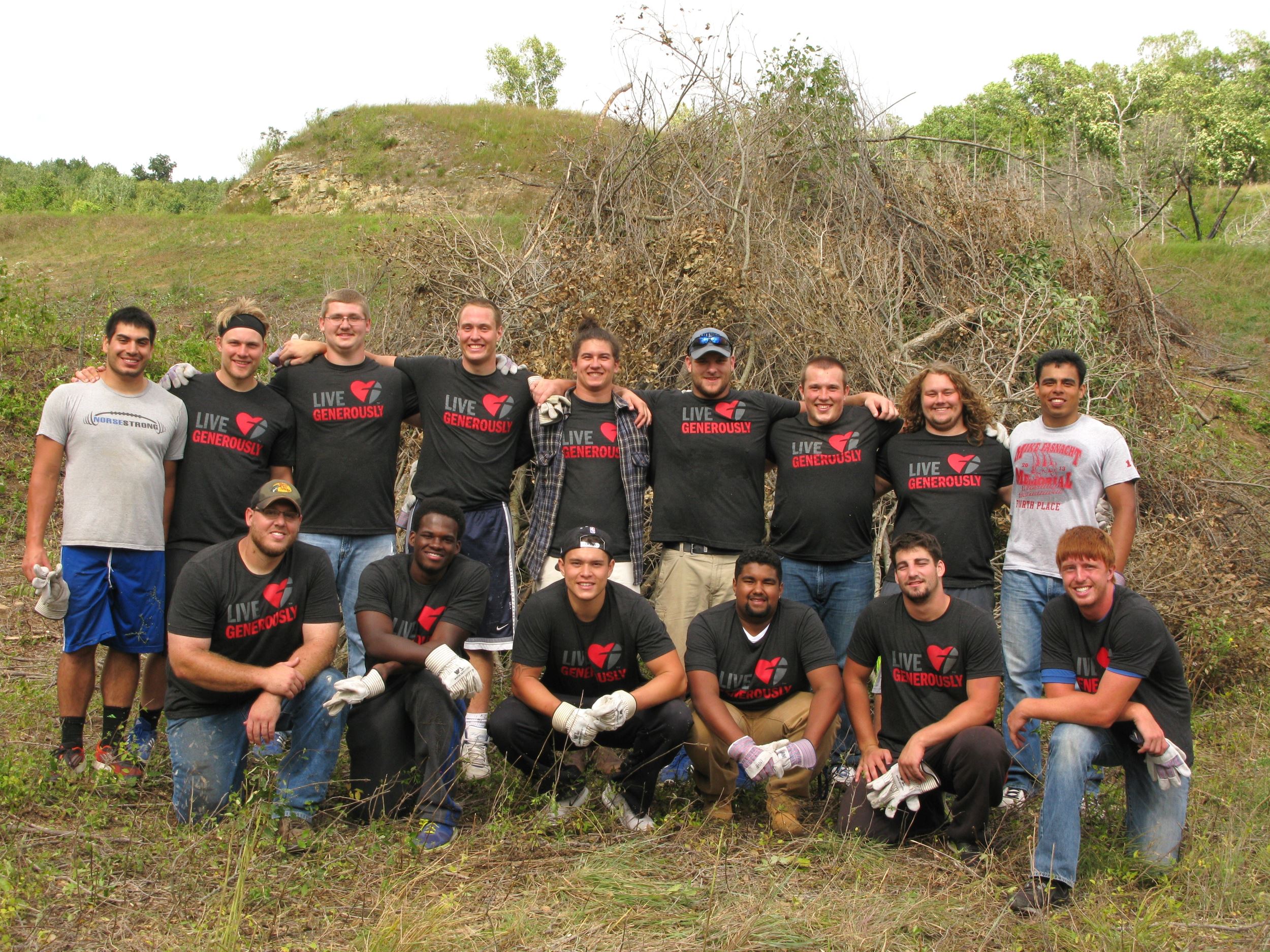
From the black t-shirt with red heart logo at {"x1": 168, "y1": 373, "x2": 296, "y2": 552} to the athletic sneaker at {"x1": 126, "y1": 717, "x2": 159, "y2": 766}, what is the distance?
864 millimetres

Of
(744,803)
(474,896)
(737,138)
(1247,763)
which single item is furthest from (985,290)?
(474,896)

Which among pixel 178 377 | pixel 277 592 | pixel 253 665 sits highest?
pixel 178 377

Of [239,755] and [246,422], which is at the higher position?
[246,422]

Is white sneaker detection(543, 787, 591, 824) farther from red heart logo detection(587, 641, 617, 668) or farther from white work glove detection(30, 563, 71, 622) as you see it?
white work glove detection(30, 563, 71, 622)

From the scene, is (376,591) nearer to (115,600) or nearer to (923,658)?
(115,600)

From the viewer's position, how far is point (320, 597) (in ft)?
14.1

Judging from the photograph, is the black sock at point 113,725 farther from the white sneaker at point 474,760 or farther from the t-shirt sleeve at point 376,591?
the white sneaker at point 474,760

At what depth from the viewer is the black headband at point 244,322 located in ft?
15.4

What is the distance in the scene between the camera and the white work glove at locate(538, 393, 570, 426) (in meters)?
4.86

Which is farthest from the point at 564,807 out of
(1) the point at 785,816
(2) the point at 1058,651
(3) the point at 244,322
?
(3) the point at 244,322

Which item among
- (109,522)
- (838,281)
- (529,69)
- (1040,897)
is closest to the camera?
(1040,897)

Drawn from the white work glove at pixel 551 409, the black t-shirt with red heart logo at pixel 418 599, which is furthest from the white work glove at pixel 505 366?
the black t-shirt with red heart logo at pixel 418 599

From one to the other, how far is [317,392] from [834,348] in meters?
4.00

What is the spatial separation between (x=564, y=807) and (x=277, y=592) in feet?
5.03
